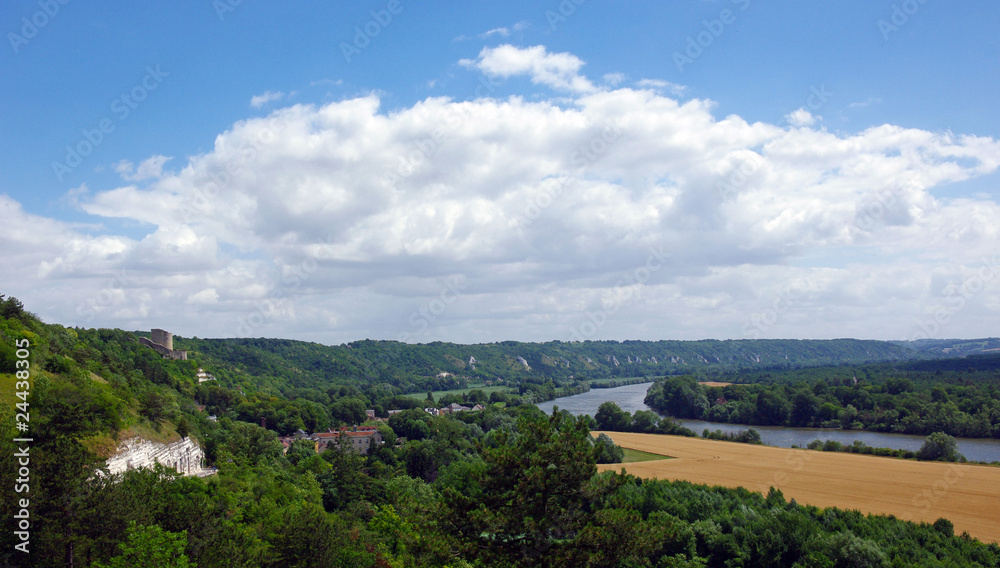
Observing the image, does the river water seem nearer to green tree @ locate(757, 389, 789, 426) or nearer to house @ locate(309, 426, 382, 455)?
green tree @ locate(757, 389, 789, 426)

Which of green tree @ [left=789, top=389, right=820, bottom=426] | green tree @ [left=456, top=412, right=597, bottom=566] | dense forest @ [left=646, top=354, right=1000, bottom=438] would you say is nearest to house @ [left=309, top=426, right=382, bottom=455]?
green tree @ [left=456, top=412, right=597, bottom=566]

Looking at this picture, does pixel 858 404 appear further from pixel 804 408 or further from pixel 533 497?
pixel 533 497

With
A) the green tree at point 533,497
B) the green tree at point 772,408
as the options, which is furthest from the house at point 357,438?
the green tree at point 772,408

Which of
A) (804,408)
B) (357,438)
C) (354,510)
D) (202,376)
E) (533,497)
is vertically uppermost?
(533,497)

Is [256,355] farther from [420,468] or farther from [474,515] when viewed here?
[474,515]

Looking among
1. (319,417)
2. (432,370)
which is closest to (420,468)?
(319,417)

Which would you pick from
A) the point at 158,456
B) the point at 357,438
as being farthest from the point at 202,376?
the point at 158,456

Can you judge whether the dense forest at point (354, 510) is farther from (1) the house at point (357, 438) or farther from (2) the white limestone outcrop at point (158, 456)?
(1) the house at point (357, 438)
